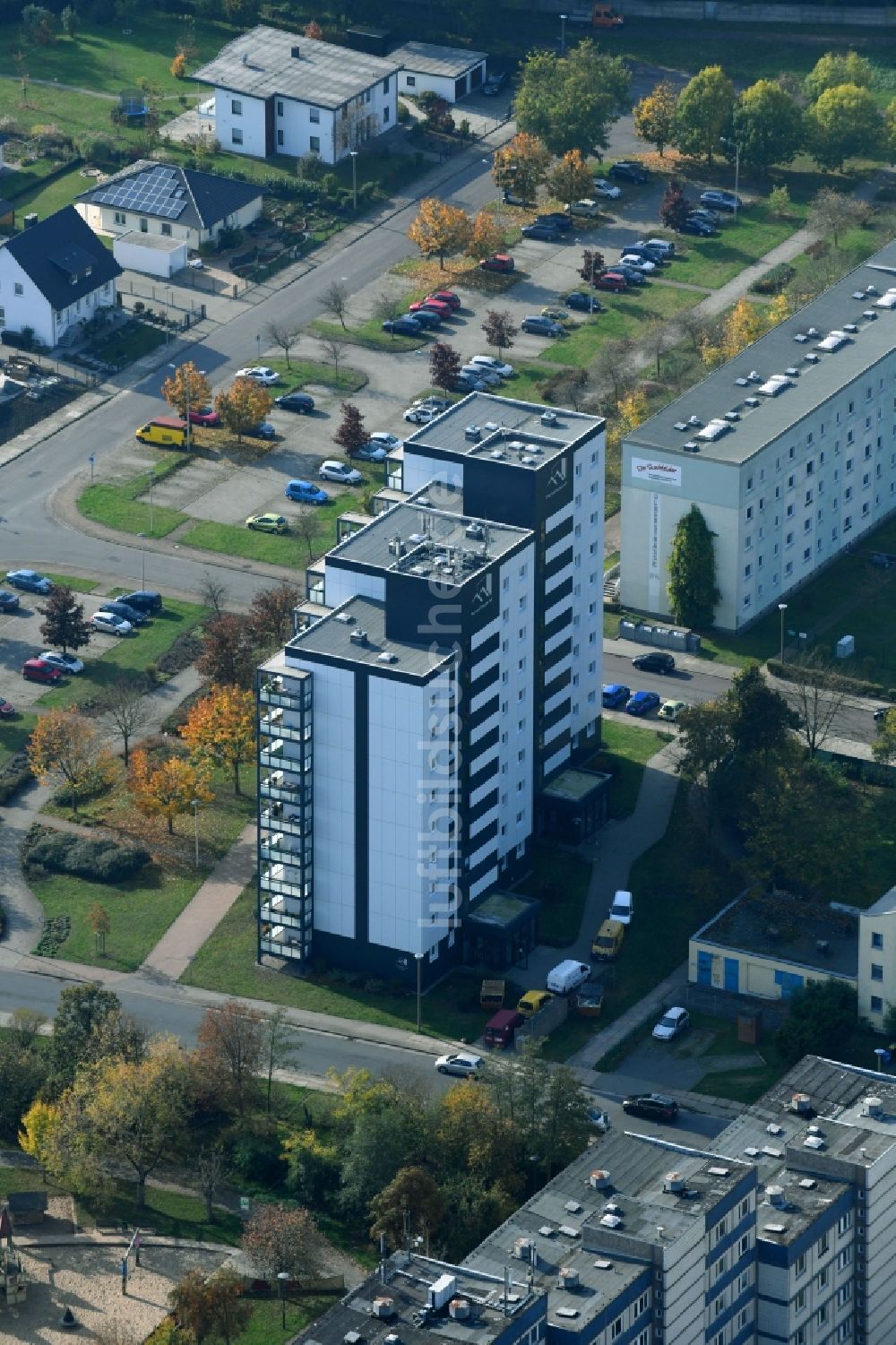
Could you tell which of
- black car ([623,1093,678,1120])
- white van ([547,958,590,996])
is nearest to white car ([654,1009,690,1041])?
white van ([547,958,590,996])

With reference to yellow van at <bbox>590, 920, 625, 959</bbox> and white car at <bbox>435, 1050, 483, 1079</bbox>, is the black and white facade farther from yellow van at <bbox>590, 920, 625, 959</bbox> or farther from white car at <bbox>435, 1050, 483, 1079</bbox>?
white car at <bbox>435, 1050, 483, 1079</bbox>

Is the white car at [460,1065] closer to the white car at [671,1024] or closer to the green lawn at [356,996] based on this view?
the green lawn at [356,996]

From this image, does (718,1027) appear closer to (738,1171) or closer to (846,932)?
(846,932)

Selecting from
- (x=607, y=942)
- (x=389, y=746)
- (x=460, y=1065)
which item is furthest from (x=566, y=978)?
(x=389, y=746)

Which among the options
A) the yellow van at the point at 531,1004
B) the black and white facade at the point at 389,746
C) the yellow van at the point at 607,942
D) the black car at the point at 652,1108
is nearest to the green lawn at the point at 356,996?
the black and white facade at the point at 389,746

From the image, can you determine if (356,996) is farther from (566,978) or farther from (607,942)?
(607,942)
